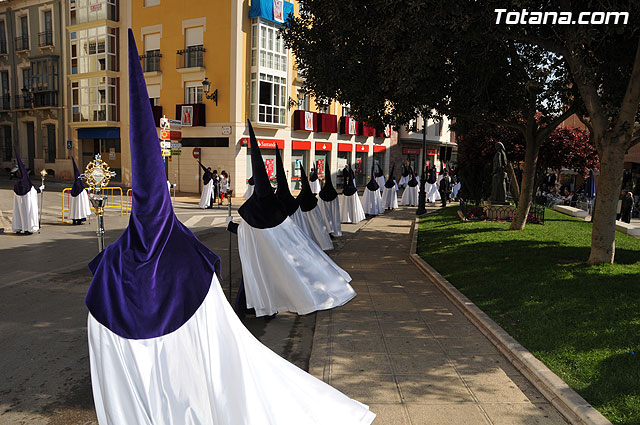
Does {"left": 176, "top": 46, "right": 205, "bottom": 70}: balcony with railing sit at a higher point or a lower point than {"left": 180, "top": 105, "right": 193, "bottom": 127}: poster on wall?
higher

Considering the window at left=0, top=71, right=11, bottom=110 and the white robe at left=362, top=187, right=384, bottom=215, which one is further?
the window at left=0, top=71, right=11, bottom=110

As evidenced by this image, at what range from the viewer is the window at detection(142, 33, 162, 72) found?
3141cm

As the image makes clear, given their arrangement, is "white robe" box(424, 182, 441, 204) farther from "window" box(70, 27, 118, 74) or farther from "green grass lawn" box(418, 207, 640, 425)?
"window" box(70, 27, 118, 74)

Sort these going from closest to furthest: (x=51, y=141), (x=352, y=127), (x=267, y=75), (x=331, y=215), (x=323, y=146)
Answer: (x=331, y=215) < (x=267, y=75) < (x=323, y=146) < (x=51, y=141) < (x=352, y=127)

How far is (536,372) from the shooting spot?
4.98 meters

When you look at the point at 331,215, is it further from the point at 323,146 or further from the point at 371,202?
the point at 323,146

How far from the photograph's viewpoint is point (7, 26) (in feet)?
128

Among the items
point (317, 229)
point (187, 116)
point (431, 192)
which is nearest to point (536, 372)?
point (317, 229)

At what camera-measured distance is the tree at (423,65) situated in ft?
27.6

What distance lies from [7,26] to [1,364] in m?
43.4

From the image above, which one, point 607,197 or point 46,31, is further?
point 46,31

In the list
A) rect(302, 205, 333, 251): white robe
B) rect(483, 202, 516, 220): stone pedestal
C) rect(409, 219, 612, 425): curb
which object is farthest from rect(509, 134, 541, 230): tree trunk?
rect(409, 219, 612, 425): curb

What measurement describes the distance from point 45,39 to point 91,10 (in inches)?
236

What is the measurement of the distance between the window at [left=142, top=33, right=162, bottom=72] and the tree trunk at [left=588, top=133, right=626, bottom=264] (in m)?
28.9
